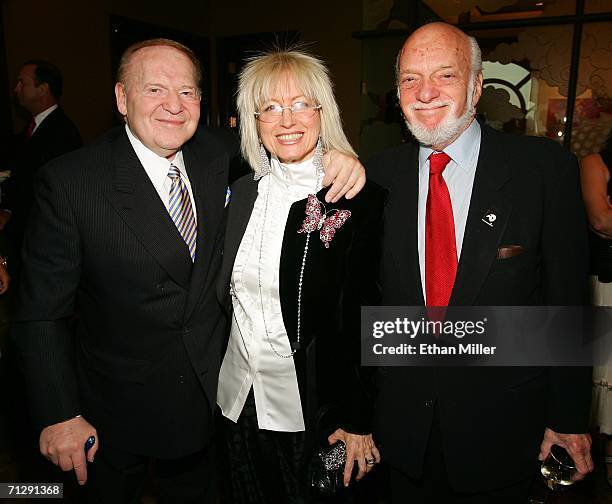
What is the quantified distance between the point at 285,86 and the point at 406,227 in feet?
1.95

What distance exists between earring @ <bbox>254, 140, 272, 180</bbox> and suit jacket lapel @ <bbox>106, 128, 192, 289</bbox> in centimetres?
37

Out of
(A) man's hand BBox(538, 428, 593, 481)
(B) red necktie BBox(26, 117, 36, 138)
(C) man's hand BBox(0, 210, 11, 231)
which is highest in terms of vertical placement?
(B) red necktie BBox(26, 117, 36, 138)

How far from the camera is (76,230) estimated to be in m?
1.52

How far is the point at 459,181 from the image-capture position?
60.9 inches

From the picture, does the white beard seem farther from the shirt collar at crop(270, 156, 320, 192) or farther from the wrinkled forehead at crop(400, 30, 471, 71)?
the shirt collar at crop(270, 156, 320, 192)

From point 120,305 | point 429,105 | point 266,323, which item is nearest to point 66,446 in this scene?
point 120,305

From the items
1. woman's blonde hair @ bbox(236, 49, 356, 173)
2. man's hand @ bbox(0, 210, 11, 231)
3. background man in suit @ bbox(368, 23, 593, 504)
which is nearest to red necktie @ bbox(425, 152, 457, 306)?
background man in suit @ bbox(368, 23, 593, 504)

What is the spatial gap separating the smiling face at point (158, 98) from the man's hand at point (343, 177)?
50cm

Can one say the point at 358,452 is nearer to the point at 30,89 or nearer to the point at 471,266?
the point at 471,266

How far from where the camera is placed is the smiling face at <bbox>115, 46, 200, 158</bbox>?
1.65 meters

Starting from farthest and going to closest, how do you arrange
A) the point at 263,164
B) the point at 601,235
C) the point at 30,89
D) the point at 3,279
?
the point at 30,89 < the point at 3,279 < the point at 601,235 < the point at 263,164

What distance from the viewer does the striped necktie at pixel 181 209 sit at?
164 centimetres

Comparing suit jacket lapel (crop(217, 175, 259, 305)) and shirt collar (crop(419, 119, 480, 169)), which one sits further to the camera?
suit jacket lapel (crop(217, 175, 259, 305))

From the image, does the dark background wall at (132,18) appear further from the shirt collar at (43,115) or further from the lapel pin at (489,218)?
the lapel pin at (489,218)
